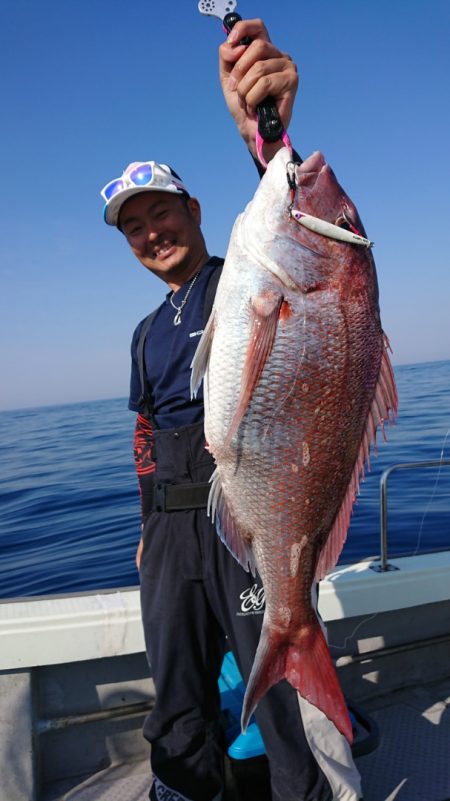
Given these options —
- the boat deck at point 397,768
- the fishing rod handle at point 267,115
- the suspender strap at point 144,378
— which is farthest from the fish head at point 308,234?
the boat deck at point 397,768

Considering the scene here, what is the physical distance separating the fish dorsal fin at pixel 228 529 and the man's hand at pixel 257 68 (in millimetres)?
1303

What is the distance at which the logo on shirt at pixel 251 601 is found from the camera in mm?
2139

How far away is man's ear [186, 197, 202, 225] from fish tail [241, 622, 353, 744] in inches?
70.8

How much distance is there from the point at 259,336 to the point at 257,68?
90 cm

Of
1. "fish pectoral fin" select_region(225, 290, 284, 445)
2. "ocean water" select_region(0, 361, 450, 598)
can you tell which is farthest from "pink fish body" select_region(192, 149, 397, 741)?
"ocean water" select_region(0, 361, 450, 598)

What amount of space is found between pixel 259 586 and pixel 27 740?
1.67 meters

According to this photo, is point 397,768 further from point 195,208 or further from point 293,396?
point 195,208

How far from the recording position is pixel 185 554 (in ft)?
7.45

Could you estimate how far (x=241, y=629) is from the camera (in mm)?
2152

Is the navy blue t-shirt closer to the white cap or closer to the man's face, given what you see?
the man's face

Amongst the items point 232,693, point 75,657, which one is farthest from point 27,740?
point 232,693

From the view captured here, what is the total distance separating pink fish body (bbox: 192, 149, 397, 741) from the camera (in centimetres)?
172

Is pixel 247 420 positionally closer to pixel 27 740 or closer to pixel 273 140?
pixel 273 140

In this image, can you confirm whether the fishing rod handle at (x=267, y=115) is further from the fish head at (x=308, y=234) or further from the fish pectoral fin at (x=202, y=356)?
the fish pectoral fin at (x=202, y=356)
